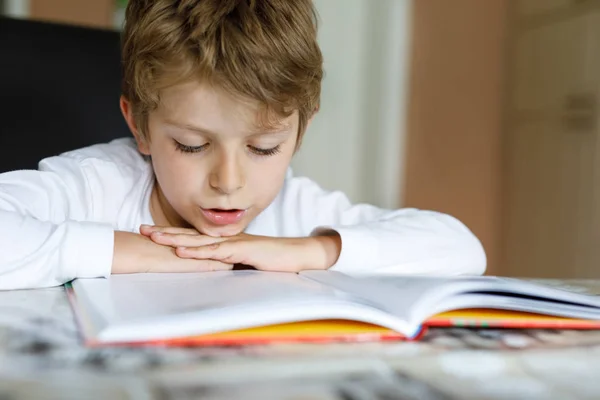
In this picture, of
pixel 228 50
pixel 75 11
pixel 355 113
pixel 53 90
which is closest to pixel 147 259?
pixel 228 50

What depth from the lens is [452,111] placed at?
9.12 ft

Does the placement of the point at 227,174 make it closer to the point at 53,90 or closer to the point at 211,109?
the point at 211,109

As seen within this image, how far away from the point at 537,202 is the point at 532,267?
0.81ft

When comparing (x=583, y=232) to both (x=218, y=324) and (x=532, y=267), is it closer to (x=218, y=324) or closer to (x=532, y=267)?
(x=532, y=267)

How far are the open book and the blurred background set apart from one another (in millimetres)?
1953

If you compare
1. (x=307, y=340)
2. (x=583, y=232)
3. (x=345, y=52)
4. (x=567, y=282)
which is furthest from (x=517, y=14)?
(x=307, y=340)

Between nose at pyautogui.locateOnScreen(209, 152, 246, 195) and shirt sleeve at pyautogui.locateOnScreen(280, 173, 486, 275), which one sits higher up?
nose at pyautogui.locateOnScreen(209, 152, 246, 195)

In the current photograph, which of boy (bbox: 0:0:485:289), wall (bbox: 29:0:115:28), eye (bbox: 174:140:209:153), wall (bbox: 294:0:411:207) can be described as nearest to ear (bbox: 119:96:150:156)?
boy (bbox: 0:0:485:289)

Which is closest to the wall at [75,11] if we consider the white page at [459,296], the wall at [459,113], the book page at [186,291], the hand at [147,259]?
the wall at [459,113]

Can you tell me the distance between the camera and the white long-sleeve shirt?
686 millimetres

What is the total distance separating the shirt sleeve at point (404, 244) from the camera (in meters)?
0.86

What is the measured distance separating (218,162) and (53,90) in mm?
597

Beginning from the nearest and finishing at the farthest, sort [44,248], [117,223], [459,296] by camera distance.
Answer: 1. [459,296]
2. [44,248]
3. [117,223]

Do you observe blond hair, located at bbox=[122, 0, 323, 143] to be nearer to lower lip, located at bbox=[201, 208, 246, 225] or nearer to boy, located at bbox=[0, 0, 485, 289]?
boy, located at bbox=[0, 0, 485, 289]
